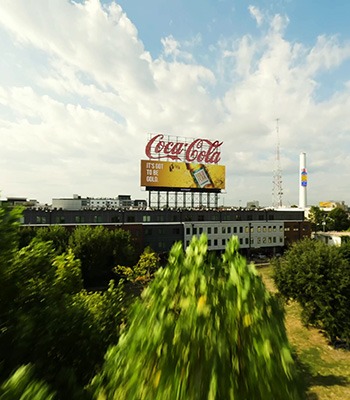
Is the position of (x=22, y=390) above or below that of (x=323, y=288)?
above

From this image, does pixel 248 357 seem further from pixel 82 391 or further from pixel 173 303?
pixel 82 391

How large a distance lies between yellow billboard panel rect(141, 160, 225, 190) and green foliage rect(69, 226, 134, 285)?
20.7m

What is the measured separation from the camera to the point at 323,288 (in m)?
23.7

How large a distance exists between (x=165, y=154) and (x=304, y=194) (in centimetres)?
8077

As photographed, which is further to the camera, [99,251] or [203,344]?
[99,251]

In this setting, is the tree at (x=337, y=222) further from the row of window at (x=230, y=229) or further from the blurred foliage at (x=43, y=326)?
the blurred foliage at (x=43, y=326)

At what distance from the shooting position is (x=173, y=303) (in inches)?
174

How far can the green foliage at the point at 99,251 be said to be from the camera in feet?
124

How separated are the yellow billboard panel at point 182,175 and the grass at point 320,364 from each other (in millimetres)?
39620

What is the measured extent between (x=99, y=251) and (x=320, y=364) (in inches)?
1221

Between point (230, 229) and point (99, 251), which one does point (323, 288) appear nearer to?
point (99, 251)

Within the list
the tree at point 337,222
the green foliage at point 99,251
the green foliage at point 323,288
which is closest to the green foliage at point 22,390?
the green foliage at point 323,288

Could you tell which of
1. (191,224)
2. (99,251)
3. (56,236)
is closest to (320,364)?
(99,251)

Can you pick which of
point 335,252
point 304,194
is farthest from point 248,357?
point 304,194
